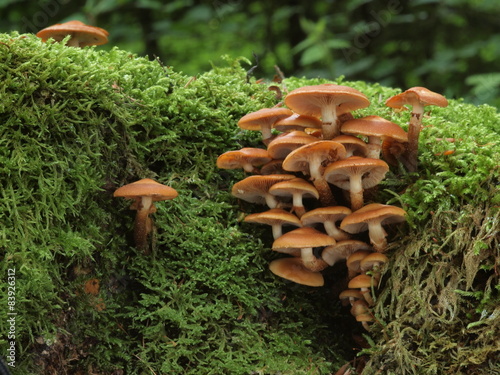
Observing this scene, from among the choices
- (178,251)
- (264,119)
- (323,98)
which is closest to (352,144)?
(323,98)

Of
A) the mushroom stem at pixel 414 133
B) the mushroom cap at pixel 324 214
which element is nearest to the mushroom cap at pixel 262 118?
the mushroom cap at pixel 324 214

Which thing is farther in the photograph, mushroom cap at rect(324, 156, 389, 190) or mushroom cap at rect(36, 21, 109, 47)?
mushroom cap at rect(36, 21, 109, 47)

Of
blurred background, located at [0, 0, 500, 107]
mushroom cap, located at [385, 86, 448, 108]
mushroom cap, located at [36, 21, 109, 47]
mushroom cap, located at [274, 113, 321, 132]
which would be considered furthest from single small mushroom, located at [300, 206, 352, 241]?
blurred background, located at [0, 0, 500, 107]

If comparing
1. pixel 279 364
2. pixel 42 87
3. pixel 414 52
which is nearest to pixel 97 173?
pixel 42 87

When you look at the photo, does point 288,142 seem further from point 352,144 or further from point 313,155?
point 352,144

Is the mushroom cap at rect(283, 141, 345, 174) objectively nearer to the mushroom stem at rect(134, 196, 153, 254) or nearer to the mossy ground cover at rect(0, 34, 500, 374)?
the mossy ground cover at rect(0, 34, 500, 374)

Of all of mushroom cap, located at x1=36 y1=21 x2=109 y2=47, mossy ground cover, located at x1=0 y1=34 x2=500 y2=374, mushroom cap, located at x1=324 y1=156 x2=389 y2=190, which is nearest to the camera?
mossy ground cover, located at x1=0 y1=34 x2=500 y2=374

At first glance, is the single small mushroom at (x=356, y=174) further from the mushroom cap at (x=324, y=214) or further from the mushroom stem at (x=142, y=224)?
the mushroom stem at (x=142, y=224)
